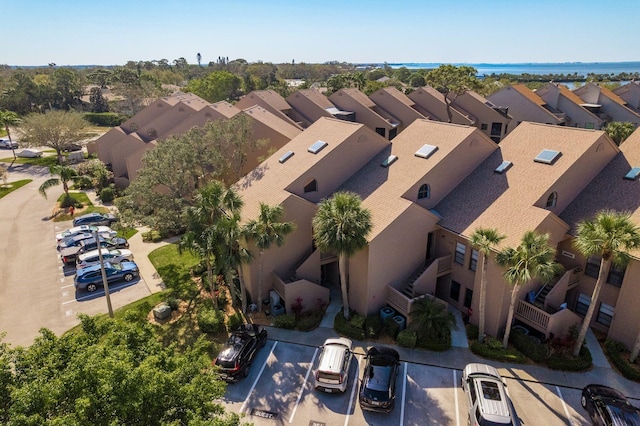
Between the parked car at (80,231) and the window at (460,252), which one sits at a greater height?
the window at (460,252)

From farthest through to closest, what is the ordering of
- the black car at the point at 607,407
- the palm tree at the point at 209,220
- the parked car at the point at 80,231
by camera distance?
the parked car at the point at 80,231 < the palm tree at the point at 209,220 < the black car at the point at 607,407

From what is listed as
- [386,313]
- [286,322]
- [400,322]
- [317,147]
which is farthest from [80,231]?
[400,322]

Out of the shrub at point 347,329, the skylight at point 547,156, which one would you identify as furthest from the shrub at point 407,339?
the skylight at point 547,156

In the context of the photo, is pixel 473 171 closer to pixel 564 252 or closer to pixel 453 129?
pixel 453 129

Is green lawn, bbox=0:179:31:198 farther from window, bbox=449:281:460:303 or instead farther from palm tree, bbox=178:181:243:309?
window, bbox=449:281:460:303

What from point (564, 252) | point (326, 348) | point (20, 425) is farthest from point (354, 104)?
point (20, 425)

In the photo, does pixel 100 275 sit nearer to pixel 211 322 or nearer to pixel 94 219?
pixel 211 322

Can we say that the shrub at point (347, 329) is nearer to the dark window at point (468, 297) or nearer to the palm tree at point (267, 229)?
the palm tree at point (267, 229)
